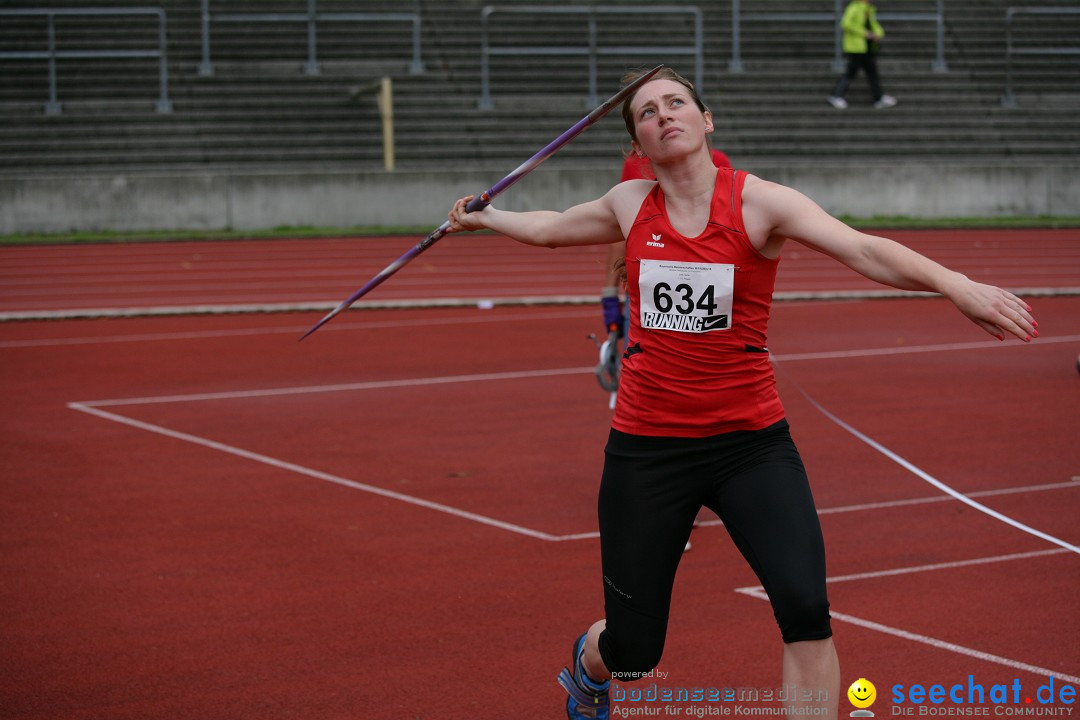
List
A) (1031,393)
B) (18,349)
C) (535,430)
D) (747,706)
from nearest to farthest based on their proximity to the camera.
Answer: (747,706), (535,430), (1031,393), (18,349)

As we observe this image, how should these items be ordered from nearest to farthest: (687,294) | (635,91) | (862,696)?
(687,294) → (635,91) → (862,696)

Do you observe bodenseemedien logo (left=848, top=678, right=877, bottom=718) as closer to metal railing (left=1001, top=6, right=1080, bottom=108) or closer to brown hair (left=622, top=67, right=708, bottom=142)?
brown hair (left=622, top=67, right=708, bottom=142)

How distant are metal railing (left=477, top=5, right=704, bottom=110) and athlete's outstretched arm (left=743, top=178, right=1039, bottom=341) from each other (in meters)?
22.3

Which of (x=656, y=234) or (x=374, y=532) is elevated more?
(x=656, y=234)

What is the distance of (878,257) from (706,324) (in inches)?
21.2

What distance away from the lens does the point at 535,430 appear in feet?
29.2

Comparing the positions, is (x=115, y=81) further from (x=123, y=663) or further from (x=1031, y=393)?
(x=123, y=663)

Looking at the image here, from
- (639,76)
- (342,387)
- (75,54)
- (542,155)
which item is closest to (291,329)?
(342,387)

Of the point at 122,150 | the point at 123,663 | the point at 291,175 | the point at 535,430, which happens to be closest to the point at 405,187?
the point at 291,175

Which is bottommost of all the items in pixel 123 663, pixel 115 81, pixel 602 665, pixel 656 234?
pixel 123 663

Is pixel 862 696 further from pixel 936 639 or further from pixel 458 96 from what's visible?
pixel 458 96

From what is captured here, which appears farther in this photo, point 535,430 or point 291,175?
point 291,175

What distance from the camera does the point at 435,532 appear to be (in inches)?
261

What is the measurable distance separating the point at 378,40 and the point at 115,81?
5.33 meters
